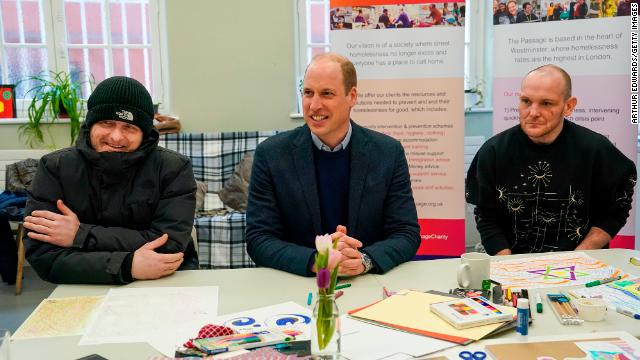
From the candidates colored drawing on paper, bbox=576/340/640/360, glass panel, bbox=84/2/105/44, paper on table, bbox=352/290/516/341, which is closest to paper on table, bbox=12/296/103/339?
paper on table, bbox=352/290/516/341

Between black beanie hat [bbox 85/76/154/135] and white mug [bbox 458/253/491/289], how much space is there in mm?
1126

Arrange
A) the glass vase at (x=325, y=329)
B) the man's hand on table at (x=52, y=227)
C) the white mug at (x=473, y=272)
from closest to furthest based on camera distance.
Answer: the glass vase at (x=325, y=329) < the white mug at (x=473, y=272) < the man's hand on table at (x=52, y=227)

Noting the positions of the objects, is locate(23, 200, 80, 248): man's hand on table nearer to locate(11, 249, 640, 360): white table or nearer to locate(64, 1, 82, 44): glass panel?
locate(11, 249, 640, 360): white table

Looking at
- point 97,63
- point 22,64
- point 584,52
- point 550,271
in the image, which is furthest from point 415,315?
point 22,64

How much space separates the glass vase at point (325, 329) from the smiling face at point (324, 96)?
1099mm

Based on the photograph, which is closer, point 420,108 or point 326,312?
point 326,312

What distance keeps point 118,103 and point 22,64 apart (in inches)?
139

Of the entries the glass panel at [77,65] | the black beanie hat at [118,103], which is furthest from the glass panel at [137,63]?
the black beanie hat at [118,103]

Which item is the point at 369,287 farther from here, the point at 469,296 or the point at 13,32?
the point at 13,32

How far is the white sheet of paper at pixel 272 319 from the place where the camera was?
1303 millimetres

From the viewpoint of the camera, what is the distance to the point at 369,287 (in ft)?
5.30

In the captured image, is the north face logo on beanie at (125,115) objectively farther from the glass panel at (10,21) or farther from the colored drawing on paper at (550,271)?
the glass panel at (10,21)

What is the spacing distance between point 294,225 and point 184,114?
2.95 m

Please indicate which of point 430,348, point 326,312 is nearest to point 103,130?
point 326,312
